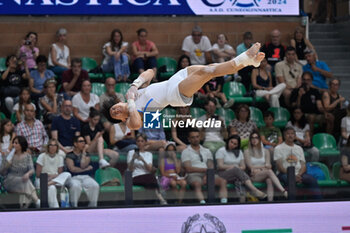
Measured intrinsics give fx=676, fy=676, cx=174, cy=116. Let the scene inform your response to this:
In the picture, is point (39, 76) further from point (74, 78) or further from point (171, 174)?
point (171, 174)

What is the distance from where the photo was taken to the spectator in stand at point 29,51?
12.2m

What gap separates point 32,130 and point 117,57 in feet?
7.89

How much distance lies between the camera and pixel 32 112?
10.9 meters

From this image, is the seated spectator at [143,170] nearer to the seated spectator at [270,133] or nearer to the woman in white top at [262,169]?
the woman in white top at [262,169]

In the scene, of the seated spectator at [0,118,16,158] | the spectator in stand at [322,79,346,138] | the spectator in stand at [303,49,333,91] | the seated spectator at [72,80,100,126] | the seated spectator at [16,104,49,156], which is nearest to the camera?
the seated spectator at [0,118,16,158]

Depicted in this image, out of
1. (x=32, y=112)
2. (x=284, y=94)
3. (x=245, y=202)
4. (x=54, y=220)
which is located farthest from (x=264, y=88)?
→ (x=54, y=220)

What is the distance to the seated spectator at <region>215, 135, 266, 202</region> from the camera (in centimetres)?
959

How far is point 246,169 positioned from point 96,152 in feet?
7.20

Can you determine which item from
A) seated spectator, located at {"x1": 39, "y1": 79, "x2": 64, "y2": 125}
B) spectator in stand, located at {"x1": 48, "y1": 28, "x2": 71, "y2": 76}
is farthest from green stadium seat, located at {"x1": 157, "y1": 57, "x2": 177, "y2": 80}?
seated spectator, located at {"x1": 39, "y1": 79, "x2": 64, "y2": 125}

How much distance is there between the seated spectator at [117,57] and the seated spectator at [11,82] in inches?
59.9

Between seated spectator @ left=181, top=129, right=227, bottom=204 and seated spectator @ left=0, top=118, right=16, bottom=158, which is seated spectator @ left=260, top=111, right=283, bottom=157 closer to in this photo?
seated spectator @ left=181, top=129, right=227, bottom=204

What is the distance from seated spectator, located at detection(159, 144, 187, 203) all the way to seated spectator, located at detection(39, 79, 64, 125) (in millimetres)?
2650

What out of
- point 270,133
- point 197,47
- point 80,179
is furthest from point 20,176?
point 197,47

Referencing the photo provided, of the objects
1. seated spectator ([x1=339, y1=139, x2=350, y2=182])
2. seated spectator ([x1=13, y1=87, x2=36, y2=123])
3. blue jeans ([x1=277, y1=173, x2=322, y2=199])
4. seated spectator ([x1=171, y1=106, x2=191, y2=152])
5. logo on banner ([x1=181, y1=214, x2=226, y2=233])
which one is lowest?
logo on banner ([x1=181, y1=214, x2=226, y2=233])
